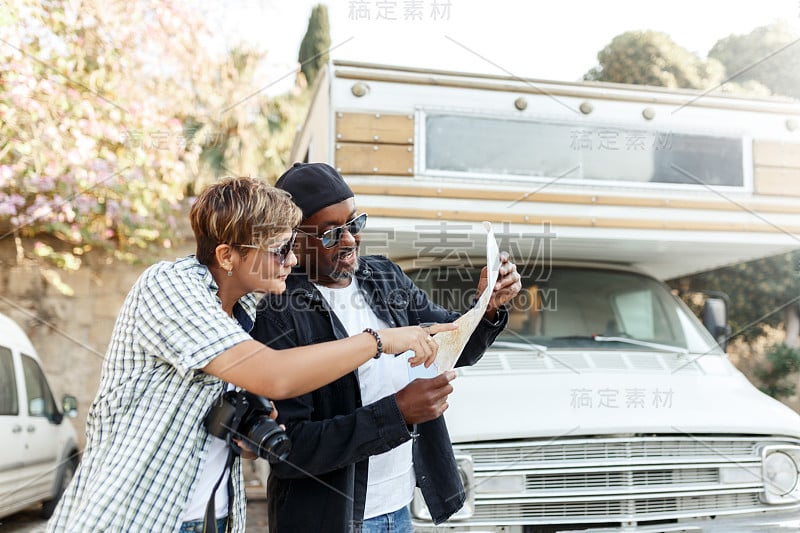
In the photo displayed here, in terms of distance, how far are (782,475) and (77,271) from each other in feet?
28.1

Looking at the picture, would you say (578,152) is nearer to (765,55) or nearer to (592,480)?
(592,480)

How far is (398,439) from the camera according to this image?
188 centimetres

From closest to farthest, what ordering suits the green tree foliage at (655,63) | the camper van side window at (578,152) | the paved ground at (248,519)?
the camper van side window at (578,152) < the paved ground at (248,519) < the green tree foliage at (655,63)

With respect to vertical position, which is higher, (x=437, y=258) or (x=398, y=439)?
(x=437, y=258)

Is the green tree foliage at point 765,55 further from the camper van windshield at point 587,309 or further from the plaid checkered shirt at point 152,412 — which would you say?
the plaid checkered shirt at point 152,412

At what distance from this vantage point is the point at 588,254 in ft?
13.9

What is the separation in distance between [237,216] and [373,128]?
7.02 feet

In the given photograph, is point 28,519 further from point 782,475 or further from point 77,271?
point 782,475

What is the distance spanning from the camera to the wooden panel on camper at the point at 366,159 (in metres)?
3.68

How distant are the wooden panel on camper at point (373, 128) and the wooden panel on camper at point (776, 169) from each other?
6.91 feet

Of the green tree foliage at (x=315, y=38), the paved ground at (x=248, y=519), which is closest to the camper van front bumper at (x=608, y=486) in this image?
the paved ground at (x=248, y=519)

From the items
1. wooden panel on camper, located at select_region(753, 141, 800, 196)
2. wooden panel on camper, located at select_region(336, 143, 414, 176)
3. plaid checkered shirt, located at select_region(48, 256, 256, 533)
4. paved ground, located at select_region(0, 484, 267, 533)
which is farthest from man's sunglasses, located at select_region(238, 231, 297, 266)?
paved ground, located at select_region(0, 484, 267, 533)

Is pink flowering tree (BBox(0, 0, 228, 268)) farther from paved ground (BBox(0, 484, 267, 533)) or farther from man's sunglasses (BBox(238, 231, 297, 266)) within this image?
man's sunglasses (BBox(238, 231, 297, 266))

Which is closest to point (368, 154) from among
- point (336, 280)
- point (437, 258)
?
point (437, 258)
